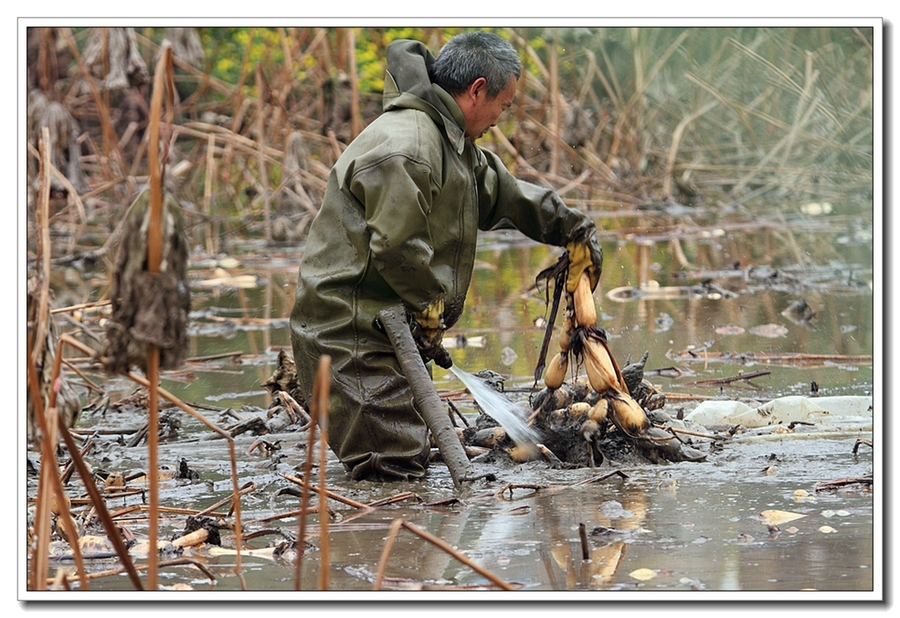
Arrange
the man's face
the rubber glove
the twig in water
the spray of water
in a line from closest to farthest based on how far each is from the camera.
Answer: the twig in water < the man's face < the spray of water < the rubber glove

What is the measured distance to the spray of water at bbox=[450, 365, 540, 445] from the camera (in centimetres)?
417

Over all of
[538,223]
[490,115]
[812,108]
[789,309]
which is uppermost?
[812,108]

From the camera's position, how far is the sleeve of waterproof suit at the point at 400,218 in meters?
3.73

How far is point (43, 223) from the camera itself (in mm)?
2180

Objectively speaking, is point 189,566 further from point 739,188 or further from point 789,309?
point 739,188

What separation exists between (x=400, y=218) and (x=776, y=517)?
4.93 ft

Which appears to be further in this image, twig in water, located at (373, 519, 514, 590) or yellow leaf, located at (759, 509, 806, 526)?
yellow leaf, located at (759, 509, 806, 526)

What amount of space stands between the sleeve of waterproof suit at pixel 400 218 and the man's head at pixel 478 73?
0.38 meters

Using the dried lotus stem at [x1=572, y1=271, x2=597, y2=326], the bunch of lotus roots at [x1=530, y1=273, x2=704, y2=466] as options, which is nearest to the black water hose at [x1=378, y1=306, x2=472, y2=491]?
the bunch of lotus roots at [x1=530, y1=273, x2=704, y2=466]

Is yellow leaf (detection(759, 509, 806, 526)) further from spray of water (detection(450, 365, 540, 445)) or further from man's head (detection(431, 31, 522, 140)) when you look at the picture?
man's head (detection(431, 31, 522, 140))

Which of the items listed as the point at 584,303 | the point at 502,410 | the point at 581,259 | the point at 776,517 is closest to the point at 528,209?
the point at 581,259
